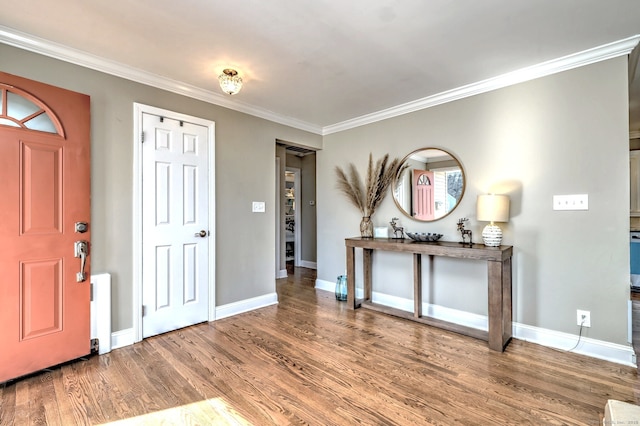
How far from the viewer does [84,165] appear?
90.5 inches

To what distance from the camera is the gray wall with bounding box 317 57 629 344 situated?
2268 millimetres

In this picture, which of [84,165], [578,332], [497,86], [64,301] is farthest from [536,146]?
[64,301]

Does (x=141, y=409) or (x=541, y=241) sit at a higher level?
(x=541, y=241)

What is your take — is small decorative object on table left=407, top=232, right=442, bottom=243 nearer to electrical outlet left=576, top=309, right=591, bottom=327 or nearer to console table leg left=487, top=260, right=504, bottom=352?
console table leg left=487, top=260, right=504, bottom=352

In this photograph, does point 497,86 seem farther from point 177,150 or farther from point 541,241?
point 177,150

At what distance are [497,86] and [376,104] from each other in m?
1.20

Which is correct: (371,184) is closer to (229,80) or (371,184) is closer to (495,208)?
(495,208)

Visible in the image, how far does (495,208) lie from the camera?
8.46 ft

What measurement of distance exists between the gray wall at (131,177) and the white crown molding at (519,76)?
138 centimetres

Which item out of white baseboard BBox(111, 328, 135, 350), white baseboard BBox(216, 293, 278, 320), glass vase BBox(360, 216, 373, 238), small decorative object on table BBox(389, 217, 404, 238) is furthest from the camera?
glass vase BBox(360, 216, 373, 238)

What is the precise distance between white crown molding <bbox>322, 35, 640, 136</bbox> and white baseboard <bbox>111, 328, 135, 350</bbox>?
3.43 metres

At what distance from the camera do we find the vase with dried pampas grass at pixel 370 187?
11.8 feet

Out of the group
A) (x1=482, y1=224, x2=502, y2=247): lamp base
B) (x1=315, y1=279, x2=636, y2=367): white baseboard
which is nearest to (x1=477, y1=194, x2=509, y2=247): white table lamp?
(x1=482, y1=224, x2=502, y2=247): lamp base

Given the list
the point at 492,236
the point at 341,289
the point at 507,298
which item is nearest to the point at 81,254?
the point at 341,289
